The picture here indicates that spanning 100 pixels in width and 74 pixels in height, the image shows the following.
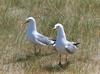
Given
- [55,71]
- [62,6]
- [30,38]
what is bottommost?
[55,71]

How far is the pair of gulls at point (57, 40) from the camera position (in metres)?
9.79

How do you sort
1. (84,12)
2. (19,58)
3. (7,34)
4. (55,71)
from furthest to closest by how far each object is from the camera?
(84,12)
(7,34)
(19,58)
(55,71)

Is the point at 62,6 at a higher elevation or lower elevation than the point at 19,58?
higher

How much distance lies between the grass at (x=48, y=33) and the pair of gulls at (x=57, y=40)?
0.29m

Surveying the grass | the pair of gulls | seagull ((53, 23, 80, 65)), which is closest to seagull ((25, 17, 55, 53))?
the pair of gulls

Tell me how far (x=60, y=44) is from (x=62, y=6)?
335 cm

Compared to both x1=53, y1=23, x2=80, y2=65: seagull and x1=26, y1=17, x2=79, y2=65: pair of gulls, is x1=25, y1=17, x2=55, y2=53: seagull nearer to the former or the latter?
x1=26, y1=17, x2=79, y2=65: pair of gulls

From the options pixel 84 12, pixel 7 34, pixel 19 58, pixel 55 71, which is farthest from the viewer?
pixel 84 12

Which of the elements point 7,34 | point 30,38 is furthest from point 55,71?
point 7,34

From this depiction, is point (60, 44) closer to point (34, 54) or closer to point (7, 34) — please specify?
point (34, 54)

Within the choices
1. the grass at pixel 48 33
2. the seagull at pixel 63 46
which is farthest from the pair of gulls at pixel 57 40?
the grass at pixel 48 33

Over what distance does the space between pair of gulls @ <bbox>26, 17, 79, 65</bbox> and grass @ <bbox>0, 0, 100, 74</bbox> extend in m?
0.29

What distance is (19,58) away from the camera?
409 inches

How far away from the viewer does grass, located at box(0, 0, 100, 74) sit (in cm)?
986
